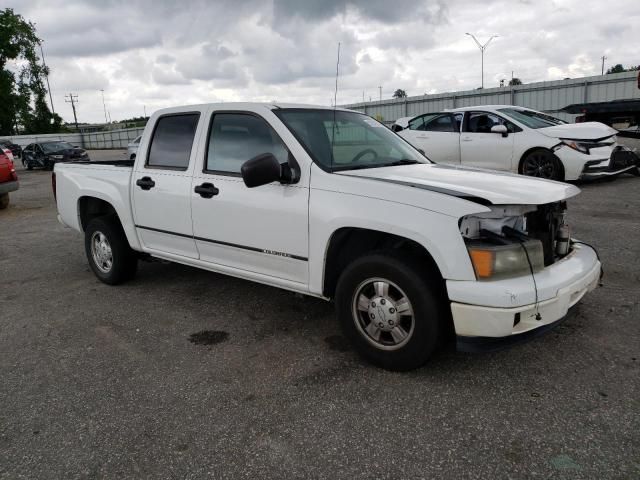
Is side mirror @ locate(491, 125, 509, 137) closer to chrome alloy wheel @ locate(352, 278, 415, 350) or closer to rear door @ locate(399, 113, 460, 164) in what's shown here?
rear door @ locate(399, 113, 460, 164)

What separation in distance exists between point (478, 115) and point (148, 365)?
29.9 feet

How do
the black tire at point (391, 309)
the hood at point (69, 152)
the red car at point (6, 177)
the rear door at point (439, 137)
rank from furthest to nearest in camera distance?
the hood at point (69, 152) → the red car at point (6, 177) → the rear door at point (439, 137) → the black tire at point (391, 309)

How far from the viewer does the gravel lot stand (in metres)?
2.47

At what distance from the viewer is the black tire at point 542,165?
380 inches

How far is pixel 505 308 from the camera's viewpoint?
9.23 ft

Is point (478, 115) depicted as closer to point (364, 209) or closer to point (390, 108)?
point (364, 209)

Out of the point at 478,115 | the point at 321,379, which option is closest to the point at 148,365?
the point at 321,379

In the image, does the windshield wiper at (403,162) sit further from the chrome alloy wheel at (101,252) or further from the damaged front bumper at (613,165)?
the damaged front bumper at (613,165)

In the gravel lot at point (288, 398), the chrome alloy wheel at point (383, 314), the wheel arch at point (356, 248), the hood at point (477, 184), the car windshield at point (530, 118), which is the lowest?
the gravel lot at point (288, 398)

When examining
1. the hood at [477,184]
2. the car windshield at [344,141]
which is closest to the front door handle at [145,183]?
the car windshield at [344,141]

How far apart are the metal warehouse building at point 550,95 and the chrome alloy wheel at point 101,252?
57.6 ft

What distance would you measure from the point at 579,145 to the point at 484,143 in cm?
172

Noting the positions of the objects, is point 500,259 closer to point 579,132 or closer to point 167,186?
point 167,186

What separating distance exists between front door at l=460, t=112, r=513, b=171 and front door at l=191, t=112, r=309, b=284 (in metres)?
7.33
